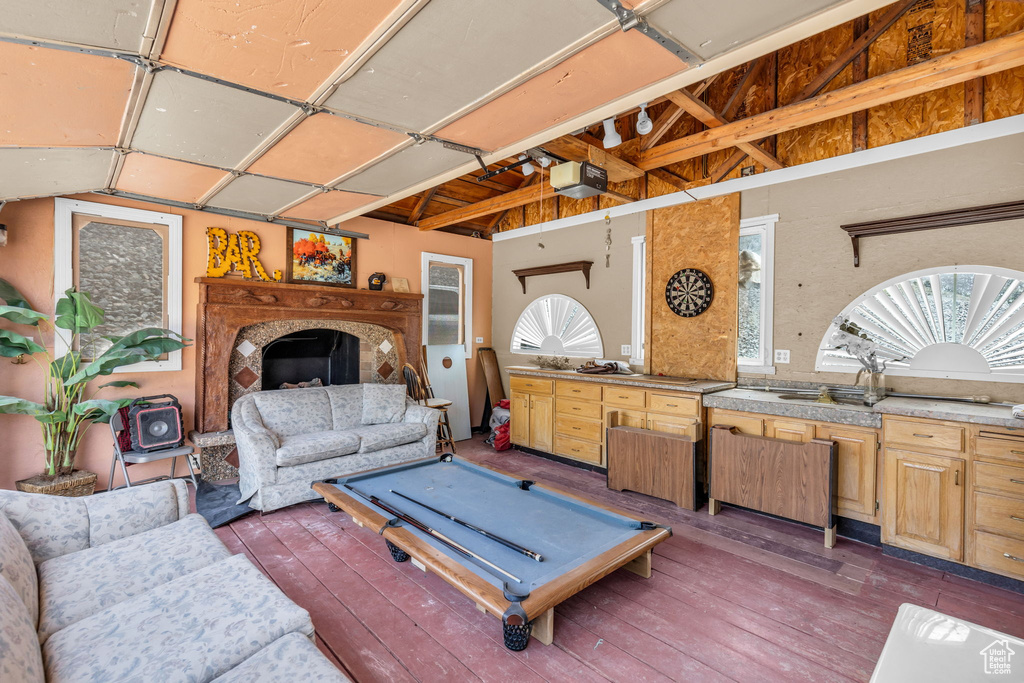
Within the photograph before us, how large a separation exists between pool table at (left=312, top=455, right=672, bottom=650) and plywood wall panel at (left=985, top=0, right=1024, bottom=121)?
3.73 metres

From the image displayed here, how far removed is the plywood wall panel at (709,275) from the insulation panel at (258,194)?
140 inches

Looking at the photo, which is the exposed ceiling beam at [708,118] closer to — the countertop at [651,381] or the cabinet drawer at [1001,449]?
the countertop at [651,381]

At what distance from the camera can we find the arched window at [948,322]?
3129 mm

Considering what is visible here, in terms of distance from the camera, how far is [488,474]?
349 centimetres

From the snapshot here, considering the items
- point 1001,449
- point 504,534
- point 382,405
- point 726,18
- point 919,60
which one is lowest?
point 504,534

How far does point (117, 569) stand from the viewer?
6.28ft

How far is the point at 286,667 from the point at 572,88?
2.45 metres

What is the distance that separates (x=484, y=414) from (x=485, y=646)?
4782 millimetres

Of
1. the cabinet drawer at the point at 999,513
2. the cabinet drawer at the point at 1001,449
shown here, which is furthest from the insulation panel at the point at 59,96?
the cabinet drawer at the point at 999,513

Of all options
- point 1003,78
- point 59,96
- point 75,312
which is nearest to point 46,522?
point 59,96

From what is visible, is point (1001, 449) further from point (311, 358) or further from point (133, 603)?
point (311, 358)

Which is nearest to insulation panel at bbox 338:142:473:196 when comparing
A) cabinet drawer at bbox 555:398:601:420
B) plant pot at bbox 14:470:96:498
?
cabinet drawer at bbox 555:398:601:420

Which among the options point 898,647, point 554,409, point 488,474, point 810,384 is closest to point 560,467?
point 554,409

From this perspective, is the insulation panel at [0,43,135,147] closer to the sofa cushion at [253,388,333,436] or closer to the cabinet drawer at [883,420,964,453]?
the sofa cushion at [253,388,333,436]
